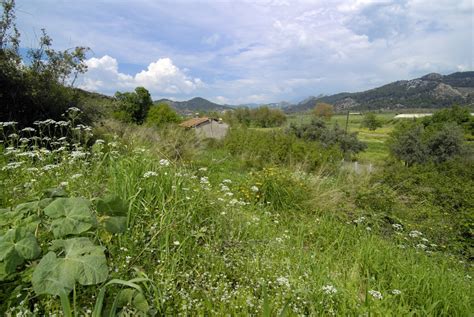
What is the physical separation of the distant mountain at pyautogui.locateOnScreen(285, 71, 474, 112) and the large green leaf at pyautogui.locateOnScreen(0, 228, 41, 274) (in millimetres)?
113379

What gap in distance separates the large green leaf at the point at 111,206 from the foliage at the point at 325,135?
27.0 meters

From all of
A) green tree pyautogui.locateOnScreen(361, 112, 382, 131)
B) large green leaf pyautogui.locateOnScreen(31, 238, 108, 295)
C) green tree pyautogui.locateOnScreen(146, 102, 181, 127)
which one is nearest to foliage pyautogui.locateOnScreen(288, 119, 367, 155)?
green tree pyautogui.locateOnScreen(146, 102, 181, 127)

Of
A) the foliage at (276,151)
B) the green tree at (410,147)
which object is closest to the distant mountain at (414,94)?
the green tree at (410,147)

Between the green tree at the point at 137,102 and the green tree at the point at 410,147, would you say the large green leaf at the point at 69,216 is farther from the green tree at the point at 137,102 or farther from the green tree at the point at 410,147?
the green tree at the point at 137,102

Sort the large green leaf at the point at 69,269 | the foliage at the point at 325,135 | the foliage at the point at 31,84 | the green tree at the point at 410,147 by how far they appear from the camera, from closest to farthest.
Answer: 1. the large green leaf at the point at 69,269
2. the foliage at the point at 31,84
3. the green tree at the point at 410,147
4. the foliage at the point at 325,135

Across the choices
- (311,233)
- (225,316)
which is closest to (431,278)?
(311,233)

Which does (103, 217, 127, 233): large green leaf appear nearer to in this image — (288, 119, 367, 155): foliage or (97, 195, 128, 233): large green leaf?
(97, 195, 128, 233): large green leaf

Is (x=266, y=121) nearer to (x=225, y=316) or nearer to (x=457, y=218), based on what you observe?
(x=457, y=218)

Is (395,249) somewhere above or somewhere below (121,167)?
below

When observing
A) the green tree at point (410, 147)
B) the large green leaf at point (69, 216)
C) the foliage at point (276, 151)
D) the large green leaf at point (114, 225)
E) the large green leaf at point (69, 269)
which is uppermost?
the large green leaf at point (69, 216)

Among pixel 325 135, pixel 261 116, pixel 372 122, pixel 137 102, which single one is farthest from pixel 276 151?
pixel 372 122

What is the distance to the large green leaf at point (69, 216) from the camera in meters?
1.45

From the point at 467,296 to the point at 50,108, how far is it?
820 centimetres

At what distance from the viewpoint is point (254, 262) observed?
2064 mm
